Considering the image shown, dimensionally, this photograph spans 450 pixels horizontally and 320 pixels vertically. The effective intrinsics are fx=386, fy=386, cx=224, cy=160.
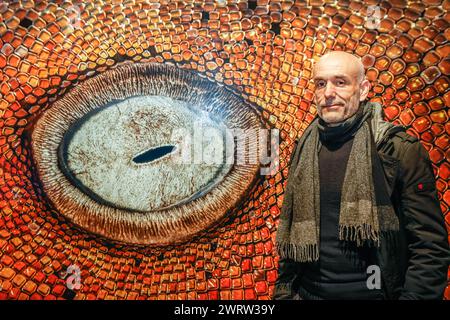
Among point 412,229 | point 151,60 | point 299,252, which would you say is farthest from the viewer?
point 151,60

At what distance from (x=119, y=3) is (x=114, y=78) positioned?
0.31 metres

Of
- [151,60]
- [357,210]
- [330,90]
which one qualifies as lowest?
[357,210]

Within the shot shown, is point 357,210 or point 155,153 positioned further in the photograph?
point 155,153

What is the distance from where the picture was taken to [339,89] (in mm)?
1128

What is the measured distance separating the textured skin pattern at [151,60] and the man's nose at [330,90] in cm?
40

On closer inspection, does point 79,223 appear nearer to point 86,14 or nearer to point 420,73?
point 86,14

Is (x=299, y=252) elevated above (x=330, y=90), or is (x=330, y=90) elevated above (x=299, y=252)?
(x=330, y=90)

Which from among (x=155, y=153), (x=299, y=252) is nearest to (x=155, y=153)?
(x=155, y=153)

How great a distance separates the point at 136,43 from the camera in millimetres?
1573

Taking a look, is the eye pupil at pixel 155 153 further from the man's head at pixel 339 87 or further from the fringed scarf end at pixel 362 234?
the fringed scarf end at pixel 362 234

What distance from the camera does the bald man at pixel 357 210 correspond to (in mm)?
977

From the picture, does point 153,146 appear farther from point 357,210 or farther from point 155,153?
point 357,210

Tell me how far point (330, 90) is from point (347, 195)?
309 millimetres

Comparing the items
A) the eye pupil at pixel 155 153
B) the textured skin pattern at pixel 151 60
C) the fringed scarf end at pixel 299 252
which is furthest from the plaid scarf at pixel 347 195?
the eye pupil at pixel 155 153
